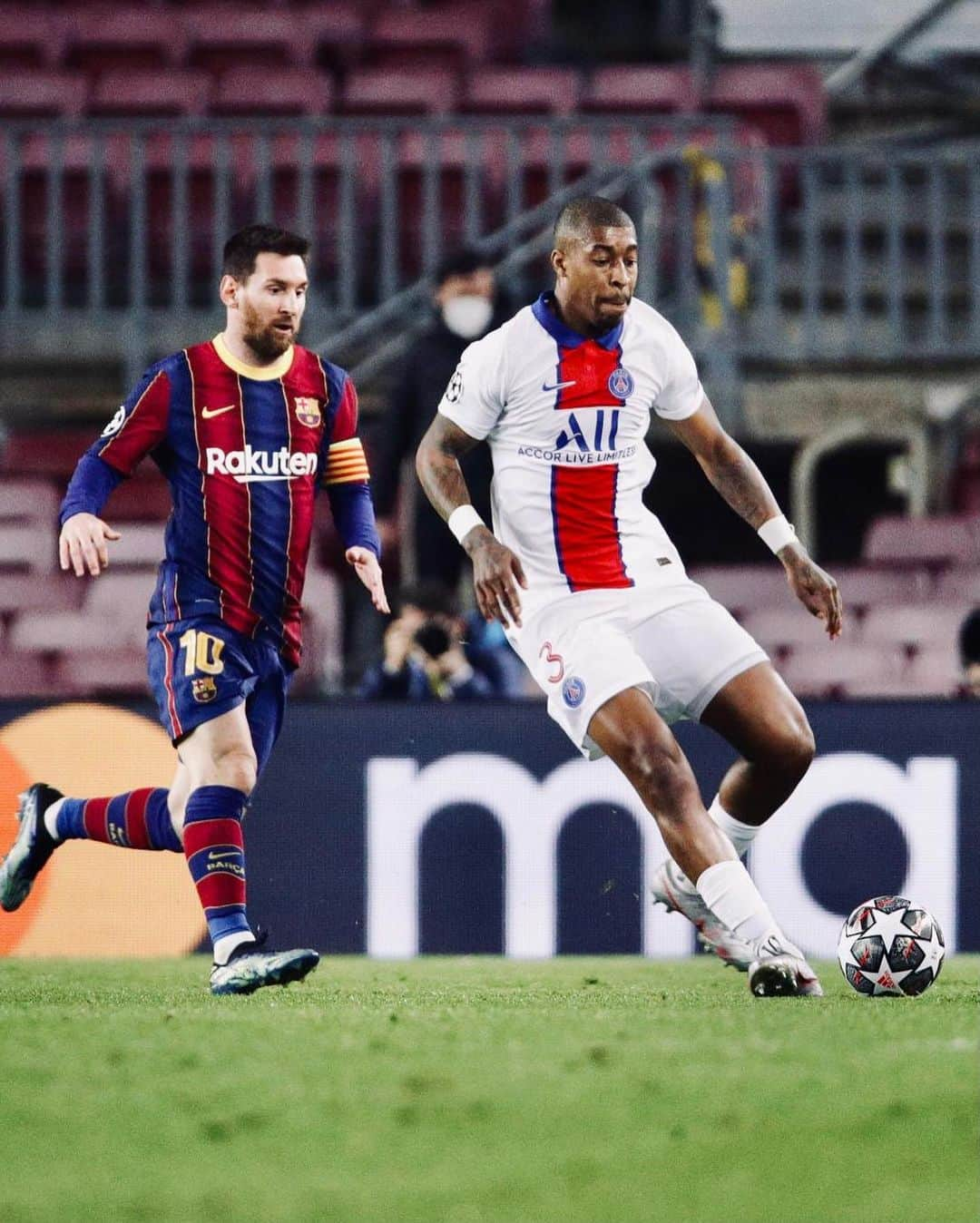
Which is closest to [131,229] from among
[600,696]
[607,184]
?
[607,184]

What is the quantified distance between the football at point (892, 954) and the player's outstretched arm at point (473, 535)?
119 centimetres

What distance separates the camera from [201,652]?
5711 millimetres

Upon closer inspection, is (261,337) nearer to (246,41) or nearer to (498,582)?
(498,582)

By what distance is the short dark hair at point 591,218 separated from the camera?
5.59m

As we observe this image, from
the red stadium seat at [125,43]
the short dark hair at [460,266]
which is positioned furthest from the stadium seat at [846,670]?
the red stadium seat at [125,43]

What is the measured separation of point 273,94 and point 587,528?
7.59 m

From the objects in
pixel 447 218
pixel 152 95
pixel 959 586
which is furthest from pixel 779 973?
pixel 152 95

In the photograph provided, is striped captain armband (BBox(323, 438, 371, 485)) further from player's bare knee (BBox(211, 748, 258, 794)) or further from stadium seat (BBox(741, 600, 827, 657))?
stadium seat (BBox(741, 600, 827, 657))

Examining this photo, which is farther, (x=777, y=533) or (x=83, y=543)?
(x=777, y=533)

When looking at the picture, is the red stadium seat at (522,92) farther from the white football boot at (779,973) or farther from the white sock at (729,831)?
the white football boot at (779,973)

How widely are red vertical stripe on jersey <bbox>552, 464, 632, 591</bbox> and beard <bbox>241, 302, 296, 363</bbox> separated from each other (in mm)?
796

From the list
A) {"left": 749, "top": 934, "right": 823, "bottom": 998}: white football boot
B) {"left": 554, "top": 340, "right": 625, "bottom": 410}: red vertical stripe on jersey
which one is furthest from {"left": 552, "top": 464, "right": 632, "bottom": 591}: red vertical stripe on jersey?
{"left": 749, "top": 934, "right": 823, "bottom": 998}: white football boot

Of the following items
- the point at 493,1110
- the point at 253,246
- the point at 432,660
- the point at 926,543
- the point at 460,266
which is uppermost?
the point at 460,266

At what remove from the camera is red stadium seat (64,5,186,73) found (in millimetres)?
13250
